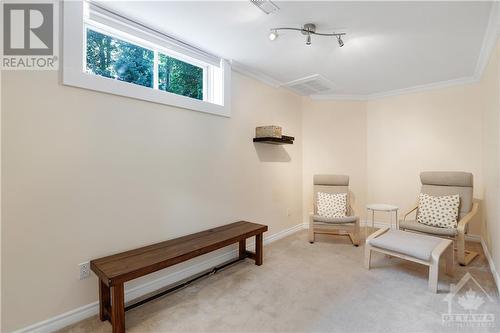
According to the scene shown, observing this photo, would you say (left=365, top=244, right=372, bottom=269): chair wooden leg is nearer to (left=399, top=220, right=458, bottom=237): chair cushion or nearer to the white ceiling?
(left=399, top=220, right=458, bottom=237): chair cushion

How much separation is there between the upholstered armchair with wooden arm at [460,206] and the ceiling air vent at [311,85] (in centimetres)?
190

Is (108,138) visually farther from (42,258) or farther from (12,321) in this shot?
(12,321)

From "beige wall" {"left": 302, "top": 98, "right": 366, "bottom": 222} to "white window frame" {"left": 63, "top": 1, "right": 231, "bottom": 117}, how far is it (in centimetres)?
194

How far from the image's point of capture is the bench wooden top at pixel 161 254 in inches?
68.4

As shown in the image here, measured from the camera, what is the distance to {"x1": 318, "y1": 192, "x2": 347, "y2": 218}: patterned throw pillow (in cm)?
374

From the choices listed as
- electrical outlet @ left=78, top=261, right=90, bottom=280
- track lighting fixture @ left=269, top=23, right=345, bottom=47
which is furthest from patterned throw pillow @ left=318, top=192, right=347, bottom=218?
electrical outlet @ left=78, top=261, right=90, bottom=280

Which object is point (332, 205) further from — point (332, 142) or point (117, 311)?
point (117, 311)

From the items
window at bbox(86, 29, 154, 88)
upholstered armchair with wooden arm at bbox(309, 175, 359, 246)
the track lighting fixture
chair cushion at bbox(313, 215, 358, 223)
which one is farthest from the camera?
upholstered armchair with wooden arm at bbox(309, 175, 359, 246)

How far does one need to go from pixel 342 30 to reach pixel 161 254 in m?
2.51

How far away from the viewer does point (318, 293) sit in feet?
7.34

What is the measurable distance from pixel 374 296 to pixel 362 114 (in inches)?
127

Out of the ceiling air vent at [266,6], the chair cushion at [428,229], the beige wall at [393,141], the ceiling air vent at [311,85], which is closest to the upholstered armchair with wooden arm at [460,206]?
the chair cushion at [428,229]

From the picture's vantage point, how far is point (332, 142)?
443cm

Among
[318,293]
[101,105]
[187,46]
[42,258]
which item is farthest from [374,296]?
[187,46]
